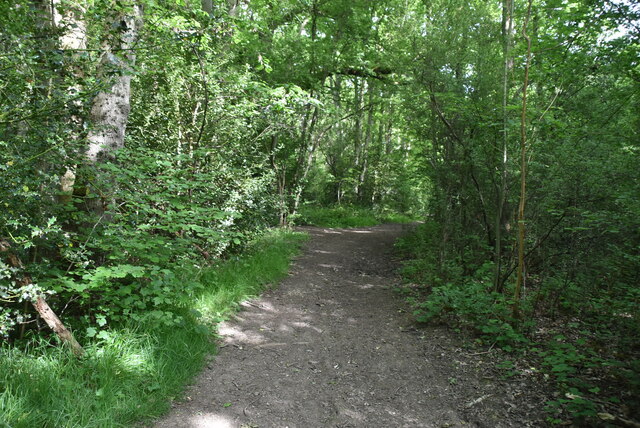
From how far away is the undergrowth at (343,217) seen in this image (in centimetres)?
1532

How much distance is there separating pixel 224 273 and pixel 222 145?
2.29m

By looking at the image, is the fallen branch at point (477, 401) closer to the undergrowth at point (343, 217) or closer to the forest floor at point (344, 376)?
the forest floor at point (344, 376)

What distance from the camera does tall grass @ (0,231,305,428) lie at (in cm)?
246

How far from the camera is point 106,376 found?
288 cm

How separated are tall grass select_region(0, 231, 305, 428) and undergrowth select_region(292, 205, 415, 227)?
10.8 metres

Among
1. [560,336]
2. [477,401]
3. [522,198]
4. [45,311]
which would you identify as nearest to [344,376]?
[477,401]

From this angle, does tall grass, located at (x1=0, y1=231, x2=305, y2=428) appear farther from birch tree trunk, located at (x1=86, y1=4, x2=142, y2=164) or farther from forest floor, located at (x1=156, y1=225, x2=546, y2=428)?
birch tree trunk, located at (x1=86, y1=4, x2=142, y2=164)

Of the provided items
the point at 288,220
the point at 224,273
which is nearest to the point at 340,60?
the point at 288,220

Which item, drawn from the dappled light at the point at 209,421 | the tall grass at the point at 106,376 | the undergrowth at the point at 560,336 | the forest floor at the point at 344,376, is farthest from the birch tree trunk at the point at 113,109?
the undergrowth at the point at 560,336

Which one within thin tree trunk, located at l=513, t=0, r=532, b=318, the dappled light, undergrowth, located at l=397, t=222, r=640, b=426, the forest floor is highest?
thin tree trunk, located at l=513, t=0, r=532, b=318

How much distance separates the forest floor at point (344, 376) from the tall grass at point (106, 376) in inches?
8.1

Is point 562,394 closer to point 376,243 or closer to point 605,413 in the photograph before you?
point 605,413

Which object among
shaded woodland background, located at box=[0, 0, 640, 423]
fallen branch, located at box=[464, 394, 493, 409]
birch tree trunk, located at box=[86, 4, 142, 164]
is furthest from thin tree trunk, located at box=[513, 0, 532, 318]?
birch tree trunk, located at box=[86, 4, 142, 164]

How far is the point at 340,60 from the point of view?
40.1 feet
